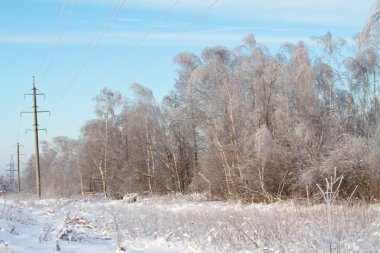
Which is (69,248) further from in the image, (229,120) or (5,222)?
(229,120)

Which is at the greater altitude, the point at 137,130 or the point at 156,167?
the point at 137,130

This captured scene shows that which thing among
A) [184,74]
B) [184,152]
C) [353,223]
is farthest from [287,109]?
[353,223]

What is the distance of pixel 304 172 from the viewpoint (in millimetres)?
21562

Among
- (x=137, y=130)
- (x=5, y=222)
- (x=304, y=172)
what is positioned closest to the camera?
(x=5, y=222)

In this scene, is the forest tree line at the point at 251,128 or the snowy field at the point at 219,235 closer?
the snowy field at the point at 219,235

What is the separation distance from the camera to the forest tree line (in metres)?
21.4

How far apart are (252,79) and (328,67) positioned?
5170 millimetres

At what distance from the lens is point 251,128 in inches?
1000

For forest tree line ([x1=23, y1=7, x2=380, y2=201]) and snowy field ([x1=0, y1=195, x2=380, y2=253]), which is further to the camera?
forest tree line ([x1=23, y1=7, x2=380, y2=201])

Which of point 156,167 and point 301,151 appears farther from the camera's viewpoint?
point 156,167

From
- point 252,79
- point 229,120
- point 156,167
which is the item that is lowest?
point 156,167

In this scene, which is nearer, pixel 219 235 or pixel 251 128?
pixel 219 235

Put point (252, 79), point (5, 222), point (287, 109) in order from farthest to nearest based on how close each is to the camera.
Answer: point (252, 79), point (287, 109), point (5, 222)

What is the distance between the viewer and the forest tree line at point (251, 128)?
21375 millimetres
